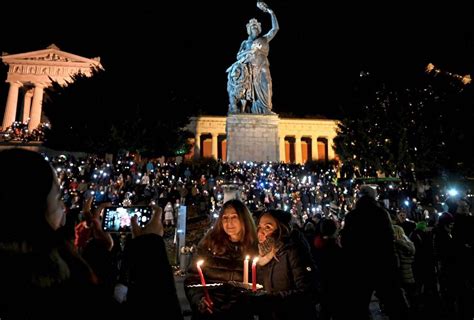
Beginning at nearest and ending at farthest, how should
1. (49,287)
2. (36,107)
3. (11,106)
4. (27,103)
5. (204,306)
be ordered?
1. (49,287)
2. (204,306)
3. (11,106)
4. (36,107)
5. (27,103)

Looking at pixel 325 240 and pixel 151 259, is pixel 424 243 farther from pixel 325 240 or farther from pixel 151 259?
pixel 151 259

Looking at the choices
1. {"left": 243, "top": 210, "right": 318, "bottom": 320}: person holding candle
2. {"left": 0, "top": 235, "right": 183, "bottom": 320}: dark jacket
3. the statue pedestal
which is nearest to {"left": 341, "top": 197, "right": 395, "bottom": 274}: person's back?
{"left": 243, "top": 210, "right": 318, "bottom": 320}: person holding candle

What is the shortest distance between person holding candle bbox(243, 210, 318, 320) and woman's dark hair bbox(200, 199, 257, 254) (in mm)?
198

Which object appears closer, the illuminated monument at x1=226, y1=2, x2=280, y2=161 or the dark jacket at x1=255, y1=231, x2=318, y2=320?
the dark jacket at x1=255, y1=231, x2=318, y2=320

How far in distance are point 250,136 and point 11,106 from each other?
4585cm

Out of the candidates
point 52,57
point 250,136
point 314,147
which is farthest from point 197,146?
point 52,57

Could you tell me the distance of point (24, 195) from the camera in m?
1.43

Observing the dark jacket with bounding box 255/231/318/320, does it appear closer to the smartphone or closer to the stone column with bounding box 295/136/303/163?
the smartphone

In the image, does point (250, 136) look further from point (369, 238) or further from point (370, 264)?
point (370, 264)

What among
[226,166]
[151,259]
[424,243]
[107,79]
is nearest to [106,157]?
[107,79]

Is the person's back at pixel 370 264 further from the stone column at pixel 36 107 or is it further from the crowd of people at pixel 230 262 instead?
the stone column at pixel 36 107

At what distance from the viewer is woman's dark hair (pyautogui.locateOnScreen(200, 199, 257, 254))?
313 cm

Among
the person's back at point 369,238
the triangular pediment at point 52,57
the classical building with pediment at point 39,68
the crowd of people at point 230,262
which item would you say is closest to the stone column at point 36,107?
the classical building with pediment at point 39,68

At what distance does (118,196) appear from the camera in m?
16.5
